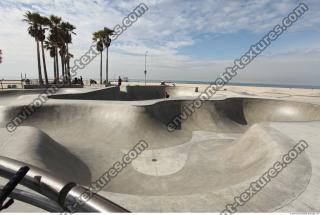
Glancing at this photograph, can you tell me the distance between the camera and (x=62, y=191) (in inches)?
70.1

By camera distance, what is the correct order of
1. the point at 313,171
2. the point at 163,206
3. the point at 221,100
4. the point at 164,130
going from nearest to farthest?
1. the point at 163,206
2. the point at 313,171
3. the point at 164,130
4. the point at 221,100

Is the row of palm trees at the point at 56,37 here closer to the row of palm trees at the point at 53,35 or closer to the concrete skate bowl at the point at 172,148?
the row of palm trees at the point at 53,35

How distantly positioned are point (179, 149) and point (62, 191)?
11637 millimetres

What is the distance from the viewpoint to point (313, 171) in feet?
20.8

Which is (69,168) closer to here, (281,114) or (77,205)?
(77,205)

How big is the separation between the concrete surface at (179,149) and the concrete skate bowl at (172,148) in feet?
0.14

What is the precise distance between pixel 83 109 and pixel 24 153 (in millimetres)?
8685

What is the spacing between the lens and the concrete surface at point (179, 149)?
205 inches

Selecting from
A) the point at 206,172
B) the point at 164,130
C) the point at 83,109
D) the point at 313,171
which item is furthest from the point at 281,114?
the point at 83,109

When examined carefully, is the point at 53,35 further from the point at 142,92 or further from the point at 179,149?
the point at 179,149

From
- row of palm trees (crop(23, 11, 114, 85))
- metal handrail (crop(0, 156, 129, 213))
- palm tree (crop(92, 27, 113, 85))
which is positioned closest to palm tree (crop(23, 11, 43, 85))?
row of palm trees (crop(23, 11, 114, 85))

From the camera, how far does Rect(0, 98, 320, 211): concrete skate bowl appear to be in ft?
17.6

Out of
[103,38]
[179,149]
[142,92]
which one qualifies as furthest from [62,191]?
[103,38]

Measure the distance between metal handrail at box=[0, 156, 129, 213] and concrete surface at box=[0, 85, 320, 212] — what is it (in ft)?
9.90
